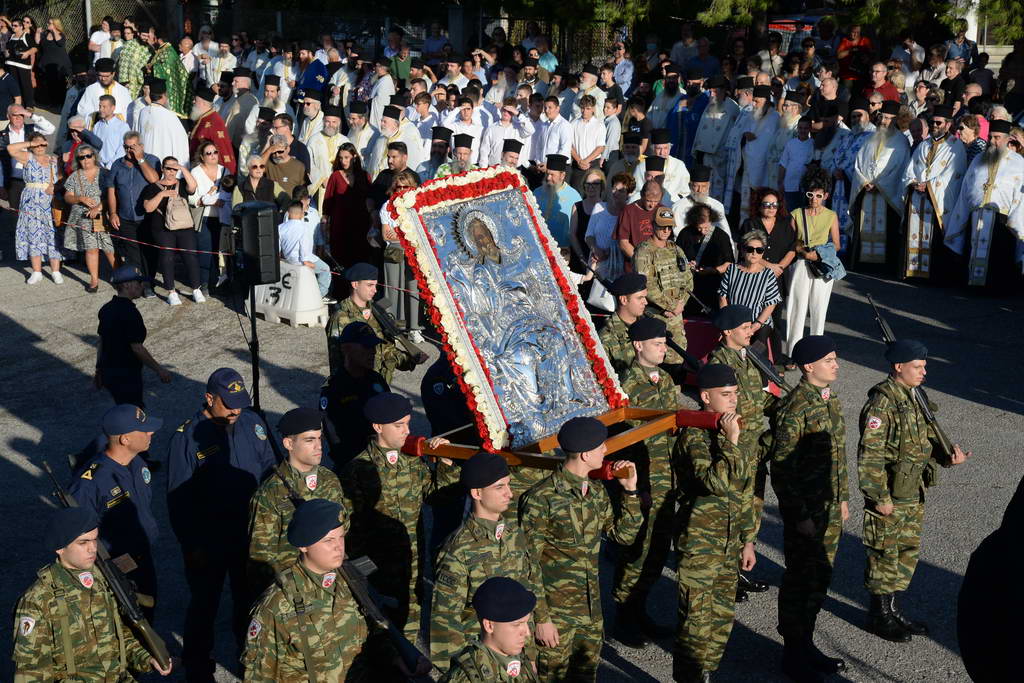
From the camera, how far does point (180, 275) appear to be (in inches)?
638

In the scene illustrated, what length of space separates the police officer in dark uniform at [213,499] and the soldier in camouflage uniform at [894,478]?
3.76m

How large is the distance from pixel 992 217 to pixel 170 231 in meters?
9.93

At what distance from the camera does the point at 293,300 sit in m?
14.3

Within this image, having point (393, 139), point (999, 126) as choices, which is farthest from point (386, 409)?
point (999, 126)

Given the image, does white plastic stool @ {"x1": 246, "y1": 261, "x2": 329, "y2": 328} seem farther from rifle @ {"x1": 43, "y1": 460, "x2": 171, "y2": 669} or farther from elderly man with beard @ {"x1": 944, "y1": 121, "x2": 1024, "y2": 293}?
rifle @ {"x1": 43, "y1": 460, "x2": 171, "y2": 669}

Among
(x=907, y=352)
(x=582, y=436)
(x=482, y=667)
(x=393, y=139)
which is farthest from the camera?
(x=393, y=139)

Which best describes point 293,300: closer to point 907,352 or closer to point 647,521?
point 647,521

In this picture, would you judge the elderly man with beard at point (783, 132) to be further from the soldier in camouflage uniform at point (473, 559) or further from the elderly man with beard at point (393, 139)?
the soldier in camouflage uniform at point (473, 559)

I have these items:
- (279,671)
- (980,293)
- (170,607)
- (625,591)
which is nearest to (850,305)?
(980,293)

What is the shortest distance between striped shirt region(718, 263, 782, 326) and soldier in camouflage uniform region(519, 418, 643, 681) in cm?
544

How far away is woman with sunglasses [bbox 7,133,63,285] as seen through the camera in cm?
1538

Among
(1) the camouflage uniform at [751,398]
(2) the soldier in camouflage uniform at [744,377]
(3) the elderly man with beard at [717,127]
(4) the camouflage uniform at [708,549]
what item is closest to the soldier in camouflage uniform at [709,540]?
(4) the camouflage uniform at [708,549]

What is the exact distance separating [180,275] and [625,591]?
33.1ft

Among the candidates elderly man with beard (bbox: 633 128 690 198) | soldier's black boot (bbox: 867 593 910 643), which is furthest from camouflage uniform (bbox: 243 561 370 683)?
elderly man with beard (bbox: 633 128 690 198)
